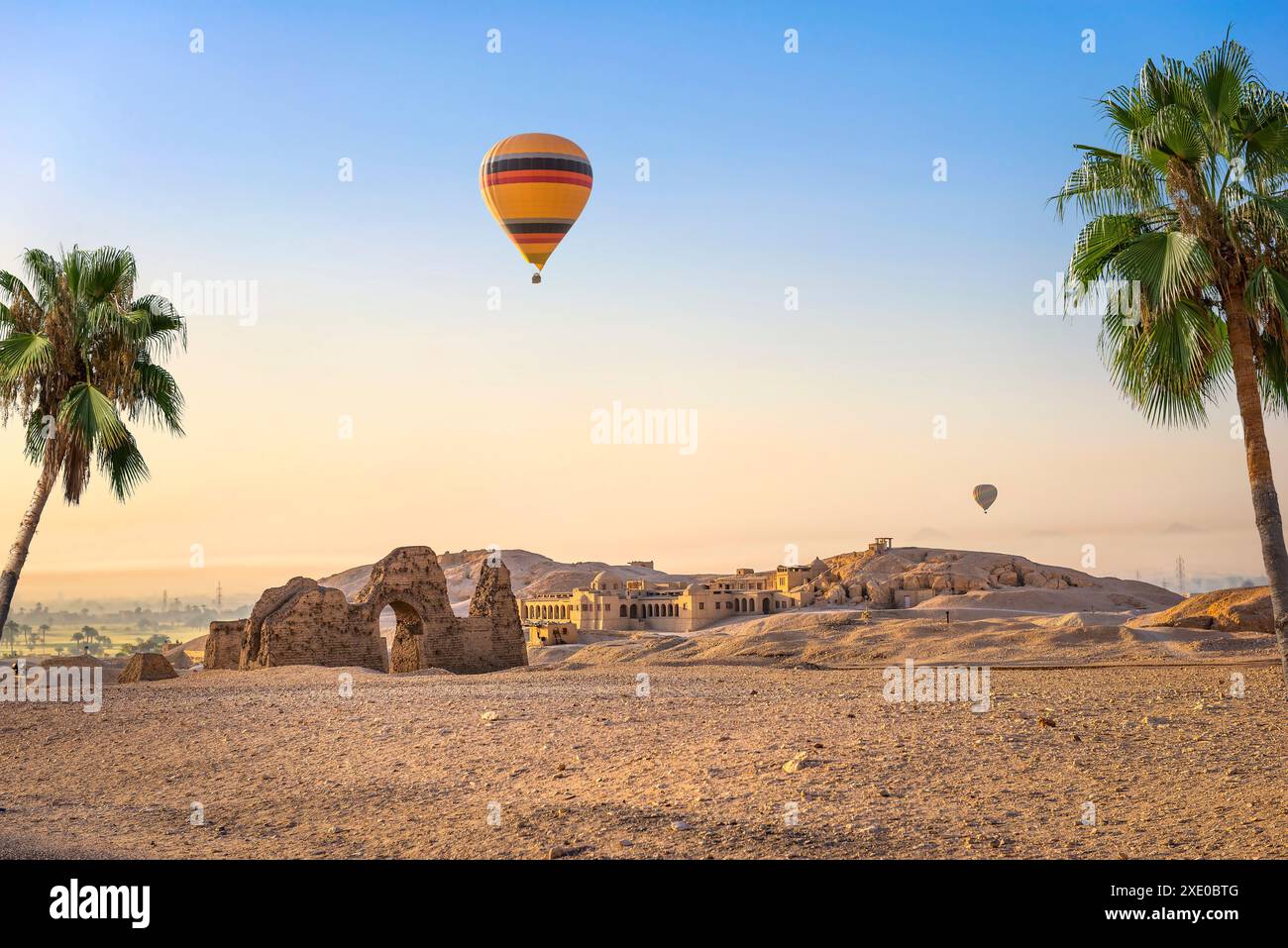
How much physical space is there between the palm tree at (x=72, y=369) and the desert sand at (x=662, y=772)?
169 inches

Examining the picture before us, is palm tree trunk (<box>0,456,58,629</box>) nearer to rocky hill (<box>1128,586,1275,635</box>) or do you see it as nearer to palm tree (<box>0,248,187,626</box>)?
palm tree (<box>0,248,187,626</box>)

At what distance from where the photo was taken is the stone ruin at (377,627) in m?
30.0

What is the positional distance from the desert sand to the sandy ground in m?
0.05

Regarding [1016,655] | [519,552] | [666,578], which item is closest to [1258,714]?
[1016,655]

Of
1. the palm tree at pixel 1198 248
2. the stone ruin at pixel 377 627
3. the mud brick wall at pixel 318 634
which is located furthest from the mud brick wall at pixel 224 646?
the palm tree at pixel 1198 248

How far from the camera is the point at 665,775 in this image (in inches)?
519

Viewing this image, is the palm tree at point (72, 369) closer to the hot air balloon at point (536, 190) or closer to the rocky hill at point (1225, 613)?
the hot air balloon at point (536, 190)

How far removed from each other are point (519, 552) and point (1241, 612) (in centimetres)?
15211

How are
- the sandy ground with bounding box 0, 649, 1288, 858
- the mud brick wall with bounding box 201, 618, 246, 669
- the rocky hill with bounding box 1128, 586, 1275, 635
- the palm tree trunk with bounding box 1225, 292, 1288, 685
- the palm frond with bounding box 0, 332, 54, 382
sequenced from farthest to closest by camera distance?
the rocky hill with bounding box 1128, 586, 1275, 635 < the mud brick wall with bounding box 201, 618, 246, 669 < the palm frond with bounding box 0, 332, 54, 382 < the palm tree trunk with bounding box 1225, 292, 1288, 685 < the sandy ground with bounding box 0, 649, 1288, 858

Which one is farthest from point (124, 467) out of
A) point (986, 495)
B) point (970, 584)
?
point (970, 584)

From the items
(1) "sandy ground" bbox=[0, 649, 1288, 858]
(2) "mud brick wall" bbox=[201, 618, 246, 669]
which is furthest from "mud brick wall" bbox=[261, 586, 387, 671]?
(1) "sandy ground" bbox=[0, 649, 1288, 858]

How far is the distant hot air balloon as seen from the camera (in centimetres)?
6959

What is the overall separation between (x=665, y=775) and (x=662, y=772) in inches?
6.3

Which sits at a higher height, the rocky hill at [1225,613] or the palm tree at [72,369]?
the palm tree at [72,369]
